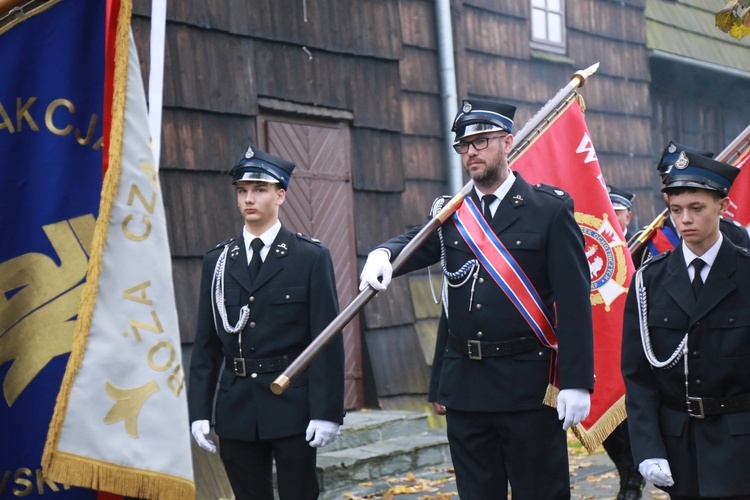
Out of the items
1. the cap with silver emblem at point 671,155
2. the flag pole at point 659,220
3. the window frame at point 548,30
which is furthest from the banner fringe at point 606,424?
the window frame at point 548,30

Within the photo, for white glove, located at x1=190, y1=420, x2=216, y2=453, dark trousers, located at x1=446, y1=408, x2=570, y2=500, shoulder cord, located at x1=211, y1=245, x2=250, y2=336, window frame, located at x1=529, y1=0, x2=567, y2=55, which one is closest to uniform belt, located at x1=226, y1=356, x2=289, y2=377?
shoulder cord, located at x1=211, y1=245, x2=250, y2=336

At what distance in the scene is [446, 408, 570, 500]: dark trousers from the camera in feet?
15.9

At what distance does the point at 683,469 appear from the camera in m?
4.48

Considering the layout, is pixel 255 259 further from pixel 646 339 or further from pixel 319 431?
pixel 646 339

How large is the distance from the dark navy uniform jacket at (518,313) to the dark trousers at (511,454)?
2.9 inches

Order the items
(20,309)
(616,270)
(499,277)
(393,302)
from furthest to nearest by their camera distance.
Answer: (393,302) → (616,270) → (499,277) → (20,309)

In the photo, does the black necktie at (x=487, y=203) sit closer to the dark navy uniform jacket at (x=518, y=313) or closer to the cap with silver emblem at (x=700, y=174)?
the dark navy uniform jacket at (x=518, y=313)

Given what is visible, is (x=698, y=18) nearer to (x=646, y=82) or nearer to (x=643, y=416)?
(x=646, y=82)

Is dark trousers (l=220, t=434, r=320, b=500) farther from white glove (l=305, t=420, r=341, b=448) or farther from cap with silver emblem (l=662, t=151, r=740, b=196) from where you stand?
cap with silver emblem (l=662, t=151, r=740, b=196)

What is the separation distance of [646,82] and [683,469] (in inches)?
452

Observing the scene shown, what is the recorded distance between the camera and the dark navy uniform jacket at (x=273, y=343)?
17.2 feet

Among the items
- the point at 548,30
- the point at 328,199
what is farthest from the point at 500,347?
the point at 548,30

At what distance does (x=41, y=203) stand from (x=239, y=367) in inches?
83.3

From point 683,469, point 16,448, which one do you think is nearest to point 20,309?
point 16,448
